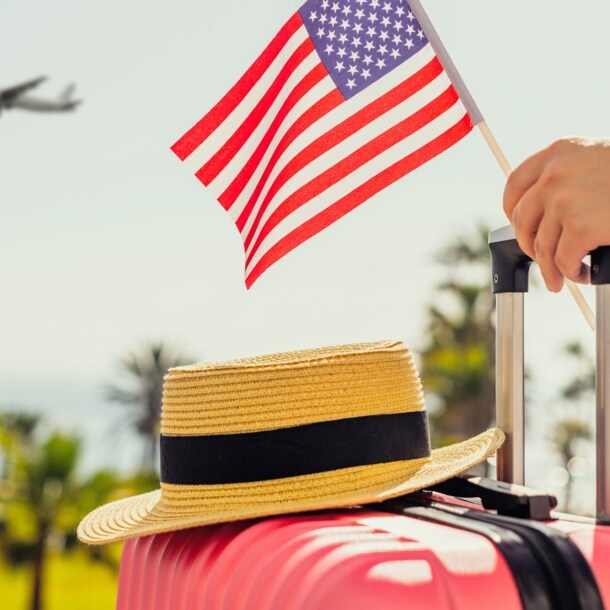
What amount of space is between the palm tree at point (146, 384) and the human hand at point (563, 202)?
36.0m

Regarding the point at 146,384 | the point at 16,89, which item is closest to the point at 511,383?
the point at 16,89

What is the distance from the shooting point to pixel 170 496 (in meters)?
1.34

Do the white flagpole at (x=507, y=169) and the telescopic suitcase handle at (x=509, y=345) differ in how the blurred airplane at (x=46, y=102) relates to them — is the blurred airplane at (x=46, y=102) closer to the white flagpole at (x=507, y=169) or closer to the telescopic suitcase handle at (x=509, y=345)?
the white flagpole at (x=507, y=169)

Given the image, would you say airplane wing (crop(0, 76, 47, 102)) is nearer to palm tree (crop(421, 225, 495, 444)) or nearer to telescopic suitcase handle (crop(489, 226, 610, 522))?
palm tree (crop(421, 225, 495, 444))

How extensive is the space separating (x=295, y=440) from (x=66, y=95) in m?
34.2

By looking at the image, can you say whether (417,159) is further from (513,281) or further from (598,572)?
(598,572)

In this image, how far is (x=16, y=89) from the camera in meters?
26.0

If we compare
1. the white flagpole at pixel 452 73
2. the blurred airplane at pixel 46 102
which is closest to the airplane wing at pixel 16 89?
the blurred airplane at pixel 46 102

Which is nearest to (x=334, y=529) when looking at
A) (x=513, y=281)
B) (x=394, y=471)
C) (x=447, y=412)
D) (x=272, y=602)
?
(x=272, y=602)

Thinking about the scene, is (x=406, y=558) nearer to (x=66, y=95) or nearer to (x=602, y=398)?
(x=602, y=398)

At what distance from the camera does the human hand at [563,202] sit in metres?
1.05

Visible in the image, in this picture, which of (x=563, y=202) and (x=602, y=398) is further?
(x=602, y=398)

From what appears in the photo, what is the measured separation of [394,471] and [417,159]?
74 cm

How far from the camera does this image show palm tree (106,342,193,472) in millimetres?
37094
